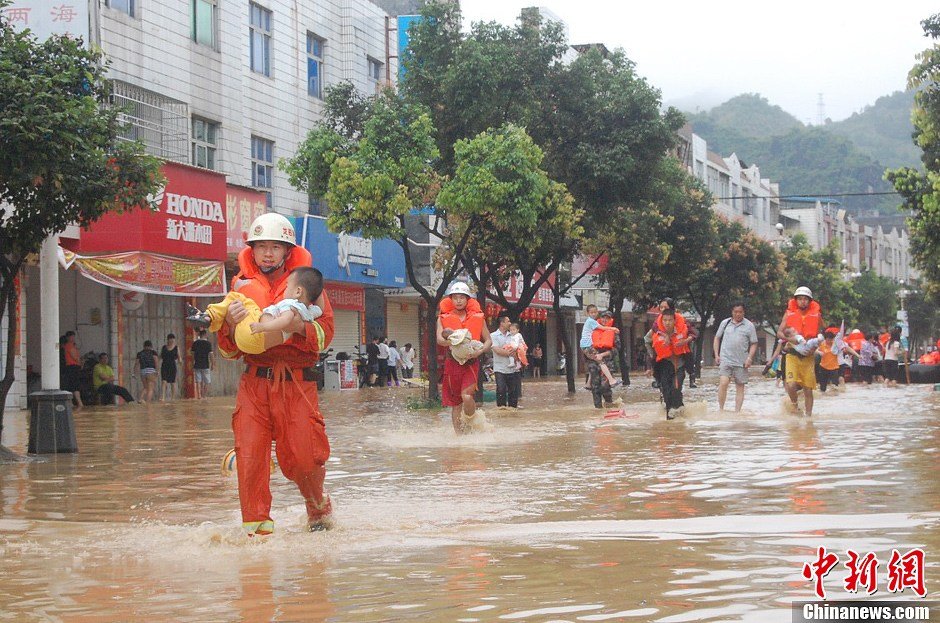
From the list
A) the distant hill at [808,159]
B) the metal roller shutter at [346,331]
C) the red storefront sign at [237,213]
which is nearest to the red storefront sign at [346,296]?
the metal roller shutter at [346,331]

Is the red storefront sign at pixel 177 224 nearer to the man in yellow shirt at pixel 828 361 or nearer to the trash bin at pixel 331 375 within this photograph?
the trash bin at pixel 331 375

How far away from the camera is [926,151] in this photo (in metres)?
26.4

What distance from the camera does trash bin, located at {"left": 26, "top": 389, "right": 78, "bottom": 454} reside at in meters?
13.3

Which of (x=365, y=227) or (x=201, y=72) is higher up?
(x=201, y=72)

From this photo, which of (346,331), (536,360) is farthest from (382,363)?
(536,360)

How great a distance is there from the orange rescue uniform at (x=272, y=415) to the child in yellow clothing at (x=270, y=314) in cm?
9

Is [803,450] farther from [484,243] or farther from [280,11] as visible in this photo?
[280,11]

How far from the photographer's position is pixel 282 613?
5105 millimetres

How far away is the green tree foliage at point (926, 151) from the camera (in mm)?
22625

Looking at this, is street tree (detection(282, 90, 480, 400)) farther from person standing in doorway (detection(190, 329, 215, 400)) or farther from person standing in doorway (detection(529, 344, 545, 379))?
person standing in doorway (detection(529, 344, 545, 379))

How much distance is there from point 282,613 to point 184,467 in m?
7.13

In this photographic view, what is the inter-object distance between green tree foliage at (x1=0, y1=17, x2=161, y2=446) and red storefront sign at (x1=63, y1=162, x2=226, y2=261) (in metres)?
12.1

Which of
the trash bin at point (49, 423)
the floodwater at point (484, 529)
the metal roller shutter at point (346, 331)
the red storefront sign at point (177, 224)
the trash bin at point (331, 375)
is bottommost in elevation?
the floodwater at point (484, 529)

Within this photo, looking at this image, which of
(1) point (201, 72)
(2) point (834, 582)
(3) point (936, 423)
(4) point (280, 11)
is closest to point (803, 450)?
(3) point (936, 423)
